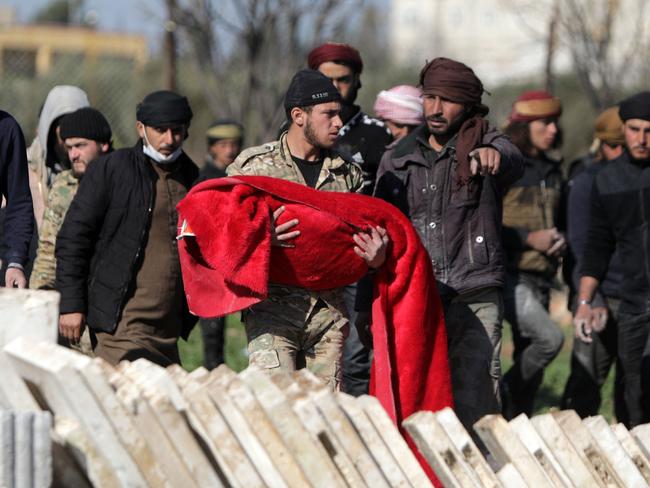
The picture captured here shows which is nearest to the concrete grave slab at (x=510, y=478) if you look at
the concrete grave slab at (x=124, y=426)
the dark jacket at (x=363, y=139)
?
the concrete grave slab at (x=124, y=426)

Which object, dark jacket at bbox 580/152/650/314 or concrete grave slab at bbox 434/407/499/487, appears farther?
dark jacket at bbox 580/152/650/314

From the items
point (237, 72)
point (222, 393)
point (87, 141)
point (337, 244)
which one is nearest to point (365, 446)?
point (222, 393)

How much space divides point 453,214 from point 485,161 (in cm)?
37

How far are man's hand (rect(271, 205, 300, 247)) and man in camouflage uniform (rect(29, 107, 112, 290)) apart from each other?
6.35 ft

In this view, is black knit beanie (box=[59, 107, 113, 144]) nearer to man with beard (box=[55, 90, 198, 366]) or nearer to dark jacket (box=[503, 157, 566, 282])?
man with beard (box=[55, 90, 198, 366])

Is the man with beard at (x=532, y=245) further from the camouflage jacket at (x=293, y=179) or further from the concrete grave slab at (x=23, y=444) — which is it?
the concrete grave slab at (x=23, y=444)

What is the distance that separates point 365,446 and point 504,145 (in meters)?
2.76

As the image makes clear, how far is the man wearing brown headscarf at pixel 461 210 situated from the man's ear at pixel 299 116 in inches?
24.5

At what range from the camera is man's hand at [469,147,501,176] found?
→ 21.0 ft

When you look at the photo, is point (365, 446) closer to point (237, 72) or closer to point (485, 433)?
point (485, 433)

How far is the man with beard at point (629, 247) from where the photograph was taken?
7.79 m

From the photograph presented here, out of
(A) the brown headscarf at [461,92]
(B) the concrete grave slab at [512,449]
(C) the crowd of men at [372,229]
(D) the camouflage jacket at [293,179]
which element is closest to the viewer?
(B) the concrete grave slab at [512,449]

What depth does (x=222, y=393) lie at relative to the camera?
406 cm

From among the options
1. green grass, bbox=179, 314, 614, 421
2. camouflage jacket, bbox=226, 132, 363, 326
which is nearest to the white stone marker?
camouflage jacket, bbox=226, 132, 363, 326
